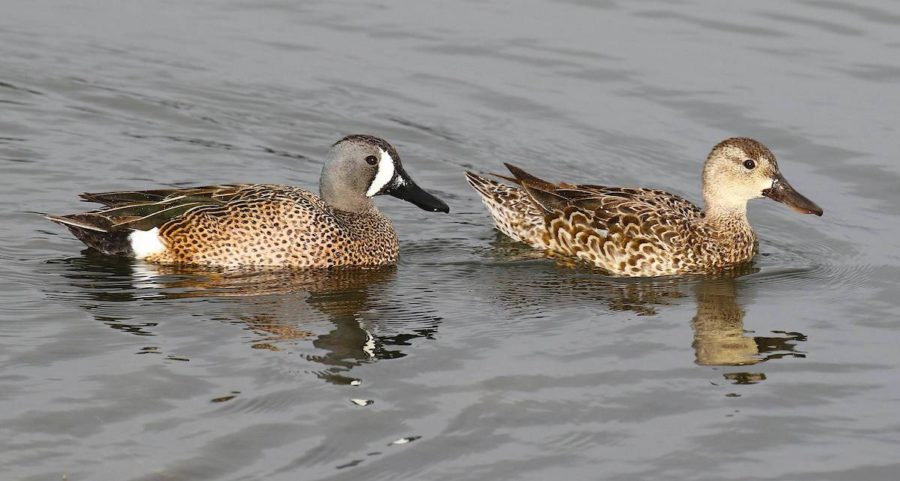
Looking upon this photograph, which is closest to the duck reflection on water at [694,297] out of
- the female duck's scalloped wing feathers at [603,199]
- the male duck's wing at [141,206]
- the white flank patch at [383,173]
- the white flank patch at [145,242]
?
the female duck's scalloped wing feathers at [603,199]

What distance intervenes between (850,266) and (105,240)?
5402 millimetres

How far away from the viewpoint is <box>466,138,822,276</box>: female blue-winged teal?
11.4m

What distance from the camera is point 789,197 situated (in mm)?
11523

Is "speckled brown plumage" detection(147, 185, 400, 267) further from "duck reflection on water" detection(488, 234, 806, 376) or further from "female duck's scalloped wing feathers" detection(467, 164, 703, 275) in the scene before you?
"female duck's scalloped wing feathers" detection(467, 164, 703, 275)

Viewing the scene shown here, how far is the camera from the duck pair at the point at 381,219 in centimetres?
1098

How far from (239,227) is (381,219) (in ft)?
3.86

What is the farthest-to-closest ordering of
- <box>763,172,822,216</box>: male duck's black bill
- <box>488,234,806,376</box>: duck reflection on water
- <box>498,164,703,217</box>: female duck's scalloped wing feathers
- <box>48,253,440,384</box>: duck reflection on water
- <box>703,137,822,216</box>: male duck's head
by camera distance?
1. <box>498,164,703,217</box>: female duck's scalloped wing feathers
2. <box>703,137,822,216</box>: male duck's head
3. <box>763,172,822,216</box>: male duck's black bill
4. <box>488,234,806,376</box>: duck reflection on water
5. <box>48,253,440,384</box>: duck reflection on water

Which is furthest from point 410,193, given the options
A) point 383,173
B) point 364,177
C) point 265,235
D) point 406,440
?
point 406,440

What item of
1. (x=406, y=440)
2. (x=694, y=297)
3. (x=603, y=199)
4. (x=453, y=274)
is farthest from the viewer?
(x=603, y=199)

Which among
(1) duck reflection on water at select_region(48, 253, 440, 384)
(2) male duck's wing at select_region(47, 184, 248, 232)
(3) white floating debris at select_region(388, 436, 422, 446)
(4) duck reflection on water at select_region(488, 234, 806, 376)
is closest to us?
(3) white floating debris at select_region(388, 436, 422, 446)

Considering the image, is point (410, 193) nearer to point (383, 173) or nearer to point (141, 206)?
point (383, 173)

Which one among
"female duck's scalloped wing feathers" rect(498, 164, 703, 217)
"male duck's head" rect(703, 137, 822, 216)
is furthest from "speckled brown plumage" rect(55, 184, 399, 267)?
"male duck's head" rect(703, 137, 822, 216)

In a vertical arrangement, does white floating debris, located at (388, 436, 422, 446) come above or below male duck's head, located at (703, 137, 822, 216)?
below

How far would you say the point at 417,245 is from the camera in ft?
38.9
